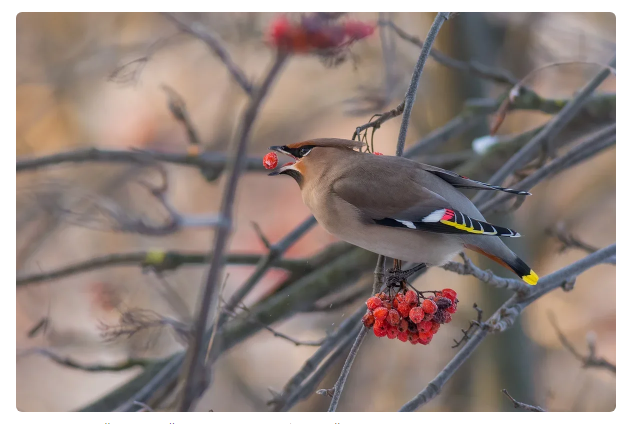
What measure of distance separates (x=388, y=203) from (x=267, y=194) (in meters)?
1.60

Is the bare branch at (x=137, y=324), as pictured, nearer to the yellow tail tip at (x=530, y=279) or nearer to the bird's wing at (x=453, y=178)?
the bird's wing at (x=453, y=178)

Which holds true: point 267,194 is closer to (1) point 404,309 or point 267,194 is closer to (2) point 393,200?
(2) point 393,200

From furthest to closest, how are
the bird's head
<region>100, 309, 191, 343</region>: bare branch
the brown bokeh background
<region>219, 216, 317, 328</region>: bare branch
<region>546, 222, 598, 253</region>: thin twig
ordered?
1. the brown bokeh background
2. <region>546, 222, 598, 253</region>: thin twig
3. <region>219, 216, 317, 328</region>: bare branch
4. <region>100, 309, 191, 343</region>: bare branch
5. the bird's head

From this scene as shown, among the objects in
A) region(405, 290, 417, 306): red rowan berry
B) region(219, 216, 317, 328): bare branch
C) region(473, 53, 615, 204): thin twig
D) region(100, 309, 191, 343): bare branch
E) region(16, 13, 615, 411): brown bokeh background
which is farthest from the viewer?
region(16, 13, 615, 411): brown bokeh background

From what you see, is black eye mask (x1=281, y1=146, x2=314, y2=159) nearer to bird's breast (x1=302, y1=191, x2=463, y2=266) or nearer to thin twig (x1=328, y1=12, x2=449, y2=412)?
bird's breast (x1=302, y1=191, x2=463, y2=266)

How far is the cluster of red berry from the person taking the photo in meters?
1.93

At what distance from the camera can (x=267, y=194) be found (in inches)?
148

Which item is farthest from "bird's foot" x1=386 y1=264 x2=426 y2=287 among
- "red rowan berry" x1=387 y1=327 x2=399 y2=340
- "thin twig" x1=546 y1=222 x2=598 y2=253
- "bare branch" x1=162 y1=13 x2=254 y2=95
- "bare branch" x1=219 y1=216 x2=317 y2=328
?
"thin twig" x1=546 y1=222 x2=598 y2=253

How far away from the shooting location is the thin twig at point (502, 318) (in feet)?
7.38

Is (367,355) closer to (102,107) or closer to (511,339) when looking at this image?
(511,339)

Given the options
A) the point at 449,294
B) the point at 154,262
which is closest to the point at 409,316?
the point at 449,294

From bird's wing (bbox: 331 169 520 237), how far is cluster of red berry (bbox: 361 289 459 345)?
28 centimetres

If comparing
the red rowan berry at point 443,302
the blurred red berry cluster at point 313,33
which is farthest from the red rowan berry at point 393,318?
the blurred red berry cluster at point 313,33
